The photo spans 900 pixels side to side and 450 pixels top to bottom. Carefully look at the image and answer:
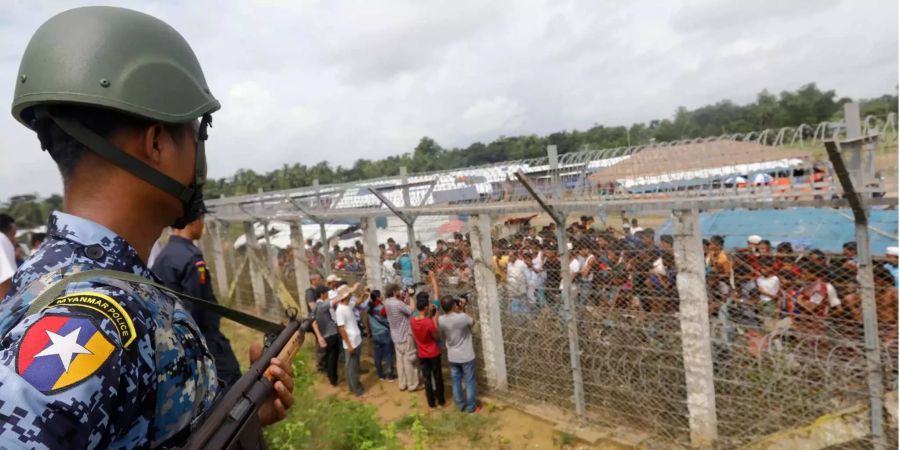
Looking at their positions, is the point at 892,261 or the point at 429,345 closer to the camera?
the point at 892,261


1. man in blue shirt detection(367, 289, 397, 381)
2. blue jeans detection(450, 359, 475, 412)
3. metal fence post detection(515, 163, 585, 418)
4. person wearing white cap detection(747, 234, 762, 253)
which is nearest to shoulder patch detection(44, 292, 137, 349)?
metal fence post detection(515, 163, 585, 418)

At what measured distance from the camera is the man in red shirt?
6.67 metres

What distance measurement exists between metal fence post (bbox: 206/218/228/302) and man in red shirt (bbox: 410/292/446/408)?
8523mm

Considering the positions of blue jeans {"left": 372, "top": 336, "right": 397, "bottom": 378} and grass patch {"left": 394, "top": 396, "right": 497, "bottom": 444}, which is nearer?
grass patch {"left": 394, "top": 396, "right": 497, "bottom": 444}

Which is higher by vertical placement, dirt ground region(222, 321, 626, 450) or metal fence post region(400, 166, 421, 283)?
metal fence post region(400, 166, 421, 283)

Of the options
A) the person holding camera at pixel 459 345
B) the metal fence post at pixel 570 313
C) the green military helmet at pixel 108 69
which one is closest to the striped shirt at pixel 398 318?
the person holding camera at pixel 459 345

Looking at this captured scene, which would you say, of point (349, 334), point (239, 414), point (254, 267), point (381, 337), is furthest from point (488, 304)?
point (254, 267)

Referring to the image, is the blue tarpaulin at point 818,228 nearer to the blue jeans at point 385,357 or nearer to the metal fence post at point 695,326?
the metal fence post at point 695,326

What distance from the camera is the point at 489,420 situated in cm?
635

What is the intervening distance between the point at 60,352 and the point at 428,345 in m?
6.14

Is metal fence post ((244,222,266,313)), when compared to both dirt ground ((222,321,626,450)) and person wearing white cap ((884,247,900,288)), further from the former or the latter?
person wearing white cap ((884,247,900,288))

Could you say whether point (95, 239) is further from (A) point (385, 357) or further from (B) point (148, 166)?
(A) point (385, 357)

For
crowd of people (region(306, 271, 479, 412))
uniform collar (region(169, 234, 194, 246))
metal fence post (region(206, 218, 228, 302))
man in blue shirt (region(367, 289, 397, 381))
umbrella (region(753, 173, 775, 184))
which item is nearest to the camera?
uniform collar (region(169, 234, 194, 246))

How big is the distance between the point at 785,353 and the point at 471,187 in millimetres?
3942
